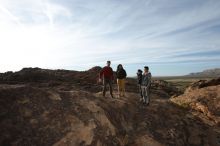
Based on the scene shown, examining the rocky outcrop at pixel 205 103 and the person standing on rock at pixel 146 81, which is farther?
the rocky outcrop at pixel 205 103

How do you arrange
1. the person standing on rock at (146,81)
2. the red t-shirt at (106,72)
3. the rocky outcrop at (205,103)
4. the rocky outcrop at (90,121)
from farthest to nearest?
1. the rocky outcrop at (205,103)
2. the red t-shirt at (106,72)
3. the person standing on rock at (146,81)
4. the rocky outcrop at (90,121)

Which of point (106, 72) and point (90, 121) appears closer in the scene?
point (90, 121)

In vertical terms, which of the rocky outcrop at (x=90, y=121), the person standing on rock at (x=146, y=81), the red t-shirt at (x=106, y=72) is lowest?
the rocky outcrop at (x=90, y=121)

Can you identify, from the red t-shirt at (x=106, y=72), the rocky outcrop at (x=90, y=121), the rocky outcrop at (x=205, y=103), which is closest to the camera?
the rocky outcrop at (x=90, y=121)

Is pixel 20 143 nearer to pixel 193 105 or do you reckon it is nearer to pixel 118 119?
pixel 118 119

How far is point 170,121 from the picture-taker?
62.9ft

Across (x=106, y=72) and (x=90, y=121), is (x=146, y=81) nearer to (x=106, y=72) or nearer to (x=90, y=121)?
(x=106, y=72)

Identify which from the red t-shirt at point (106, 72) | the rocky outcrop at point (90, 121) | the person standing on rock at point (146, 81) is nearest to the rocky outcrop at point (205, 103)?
the rocky outcrop at point (90, 121)

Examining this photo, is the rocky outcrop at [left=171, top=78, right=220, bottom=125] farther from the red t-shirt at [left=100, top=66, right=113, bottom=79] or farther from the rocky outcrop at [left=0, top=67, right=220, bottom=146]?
the red t-shirt at [left=100, top=66, right=113, bottom=79]

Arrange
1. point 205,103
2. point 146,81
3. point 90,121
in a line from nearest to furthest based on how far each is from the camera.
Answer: point 90,121 < point 146,81 < point 205,103

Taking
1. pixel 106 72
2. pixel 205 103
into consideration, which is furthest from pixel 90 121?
pixel 205 103

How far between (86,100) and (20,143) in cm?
545

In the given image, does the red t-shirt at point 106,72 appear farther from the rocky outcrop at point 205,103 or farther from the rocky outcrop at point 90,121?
the rocky outcrop at point 205,103

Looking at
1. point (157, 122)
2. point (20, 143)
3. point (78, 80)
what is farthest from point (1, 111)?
point (78, 80)
